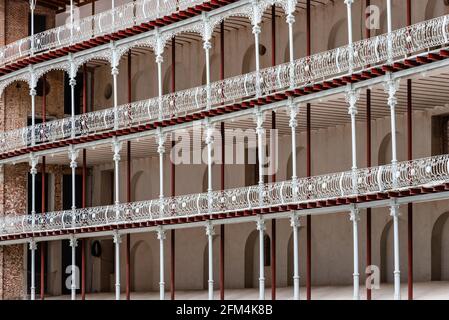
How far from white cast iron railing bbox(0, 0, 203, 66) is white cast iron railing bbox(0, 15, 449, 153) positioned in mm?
3335

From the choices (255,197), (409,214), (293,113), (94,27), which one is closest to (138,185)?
(94,27)

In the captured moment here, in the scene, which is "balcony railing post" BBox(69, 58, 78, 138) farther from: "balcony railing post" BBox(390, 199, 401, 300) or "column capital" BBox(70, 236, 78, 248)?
"balcony railing post" BBox(390, 199, 401, 300)

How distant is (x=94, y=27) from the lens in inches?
2175

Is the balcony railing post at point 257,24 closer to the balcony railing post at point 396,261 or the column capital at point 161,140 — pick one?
the column capital at point 161,140

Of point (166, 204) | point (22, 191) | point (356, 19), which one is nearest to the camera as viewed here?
point (356, 19)

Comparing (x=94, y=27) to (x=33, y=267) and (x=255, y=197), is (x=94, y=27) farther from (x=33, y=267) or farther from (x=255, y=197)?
(x=255, y=197)

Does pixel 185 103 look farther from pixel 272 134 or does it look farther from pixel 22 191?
pixel 22 191

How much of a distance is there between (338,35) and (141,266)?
15.8 m

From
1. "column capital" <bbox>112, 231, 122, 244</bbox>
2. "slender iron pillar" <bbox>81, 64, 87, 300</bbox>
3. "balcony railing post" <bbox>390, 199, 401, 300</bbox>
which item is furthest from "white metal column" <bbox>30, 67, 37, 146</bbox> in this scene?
"balcony railing post" <bbox>390, 199, 401, 300</bbox>

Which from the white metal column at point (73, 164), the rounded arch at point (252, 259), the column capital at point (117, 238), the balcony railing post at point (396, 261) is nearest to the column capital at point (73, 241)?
the white metal column at point (73, 164)

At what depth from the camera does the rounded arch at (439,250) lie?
44.6 metres

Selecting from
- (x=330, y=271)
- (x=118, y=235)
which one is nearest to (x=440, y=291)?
(x=330, y=271)

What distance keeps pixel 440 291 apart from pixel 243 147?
41.6ft

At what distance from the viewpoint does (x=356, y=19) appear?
4731 centimetres
